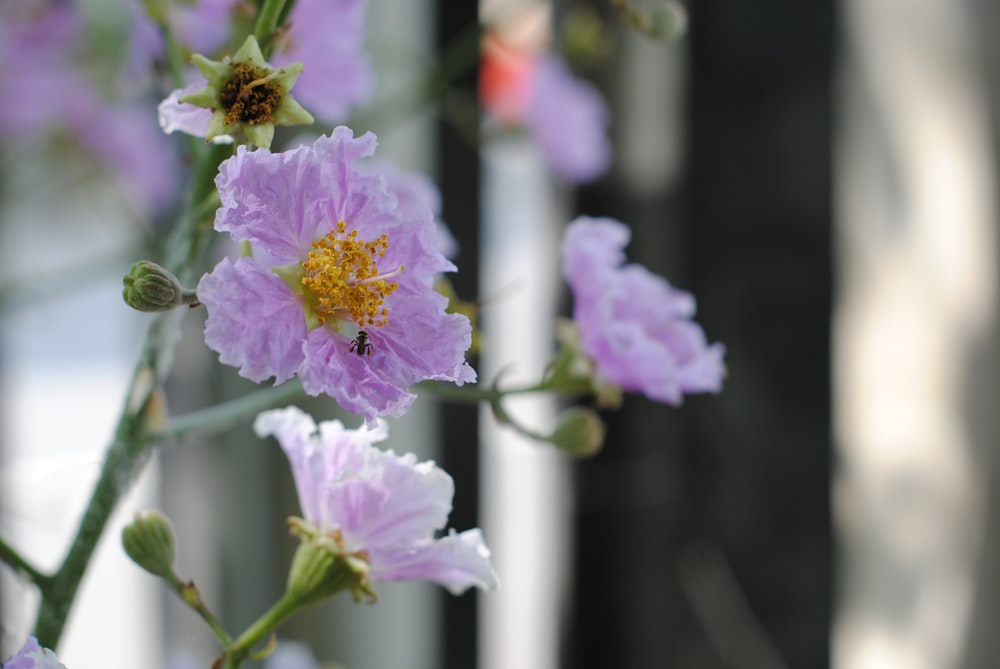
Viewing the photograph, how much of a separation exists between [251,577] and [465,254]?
0.33 m

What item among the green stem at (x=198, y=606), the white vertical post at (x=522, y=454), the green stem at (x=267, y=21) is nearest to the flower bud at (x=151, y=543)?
the green stem at (x=198, y=606)

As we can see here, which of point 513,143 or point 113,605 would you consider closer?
point 513,143

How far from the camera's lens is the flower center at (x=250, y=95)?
22 cm

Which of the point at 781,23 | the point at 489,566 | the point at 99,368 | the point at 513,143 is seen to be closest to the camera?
the point at 489,566

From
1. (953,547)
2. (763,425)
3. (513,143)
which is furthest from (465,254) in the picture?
(953,547)

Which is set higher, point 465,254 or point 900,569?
point 465,254

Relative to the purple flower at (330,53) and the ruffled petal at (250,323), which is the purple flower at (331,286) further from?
the purple flower at (330,53)

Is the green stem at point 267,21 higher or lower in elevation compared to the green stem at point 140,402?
higher

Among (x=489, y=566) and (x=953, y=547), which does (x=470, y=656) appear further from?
(x=489, y=566)

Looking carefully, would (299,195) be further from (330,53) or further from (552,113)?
(552,113)

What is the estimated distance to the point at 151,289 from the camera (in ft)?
0.66

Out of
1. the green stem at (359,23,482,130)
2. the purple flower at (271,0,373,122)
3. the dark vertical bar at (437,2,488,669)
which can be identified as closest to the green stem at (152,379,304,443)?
the purple flower at (271,0,373,122)

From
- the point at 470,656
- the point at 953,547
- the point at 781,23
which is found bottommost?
the point at 470,656

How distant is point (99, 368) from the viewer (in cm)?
121
